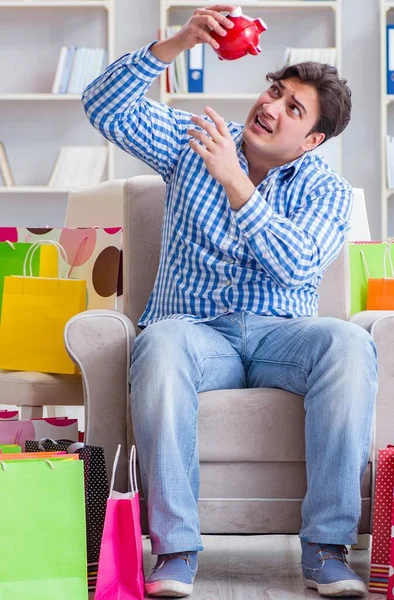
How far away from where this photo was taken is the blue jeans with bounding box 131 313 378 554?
176 centimetres

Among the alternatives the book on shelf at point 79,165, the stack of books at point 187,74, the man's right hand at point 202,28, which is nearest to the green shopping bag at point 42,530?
the man's right hand at point 202,28

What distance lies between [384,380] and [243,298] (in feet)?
1.15

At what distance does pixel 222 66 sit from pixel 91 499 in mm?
3386

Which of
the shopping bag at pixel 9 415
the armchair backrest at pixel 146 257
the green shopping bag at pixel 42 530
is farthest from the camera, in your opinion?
the armchair backrest at pixel 146 257

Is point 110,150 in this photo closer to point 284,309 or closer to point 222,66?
point 222,66

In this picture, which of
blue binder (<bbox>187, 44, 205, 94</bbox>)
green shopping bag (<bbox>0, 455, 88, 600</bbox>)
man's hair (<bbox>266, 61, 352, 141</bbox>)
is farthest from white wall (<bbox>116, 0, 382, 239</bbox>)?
green shopping bag (<bbox>0, 455, 88, 600</bbox>)

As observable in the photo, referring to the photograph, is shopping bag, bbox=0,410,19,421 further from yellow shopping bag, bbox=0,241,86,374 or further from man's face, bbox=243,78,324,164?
man's face, bbox=243,78,324,164

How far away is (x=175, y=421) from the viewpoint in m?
1.78

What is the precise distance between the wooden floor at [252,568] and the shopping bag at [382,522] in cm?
3

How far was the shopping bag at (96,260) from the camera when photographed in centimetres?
272

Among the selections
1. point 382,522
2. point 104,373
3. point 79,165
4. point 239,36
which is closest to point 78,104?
point 79,165

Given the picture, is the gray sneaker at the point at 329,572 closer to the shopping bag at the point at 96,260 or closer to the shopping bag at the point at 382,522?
the shopping bag at the point at 382,522

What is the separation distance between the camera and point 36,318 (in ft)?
8.51

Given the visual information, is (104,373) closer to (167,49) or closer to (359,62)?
(167,49)
